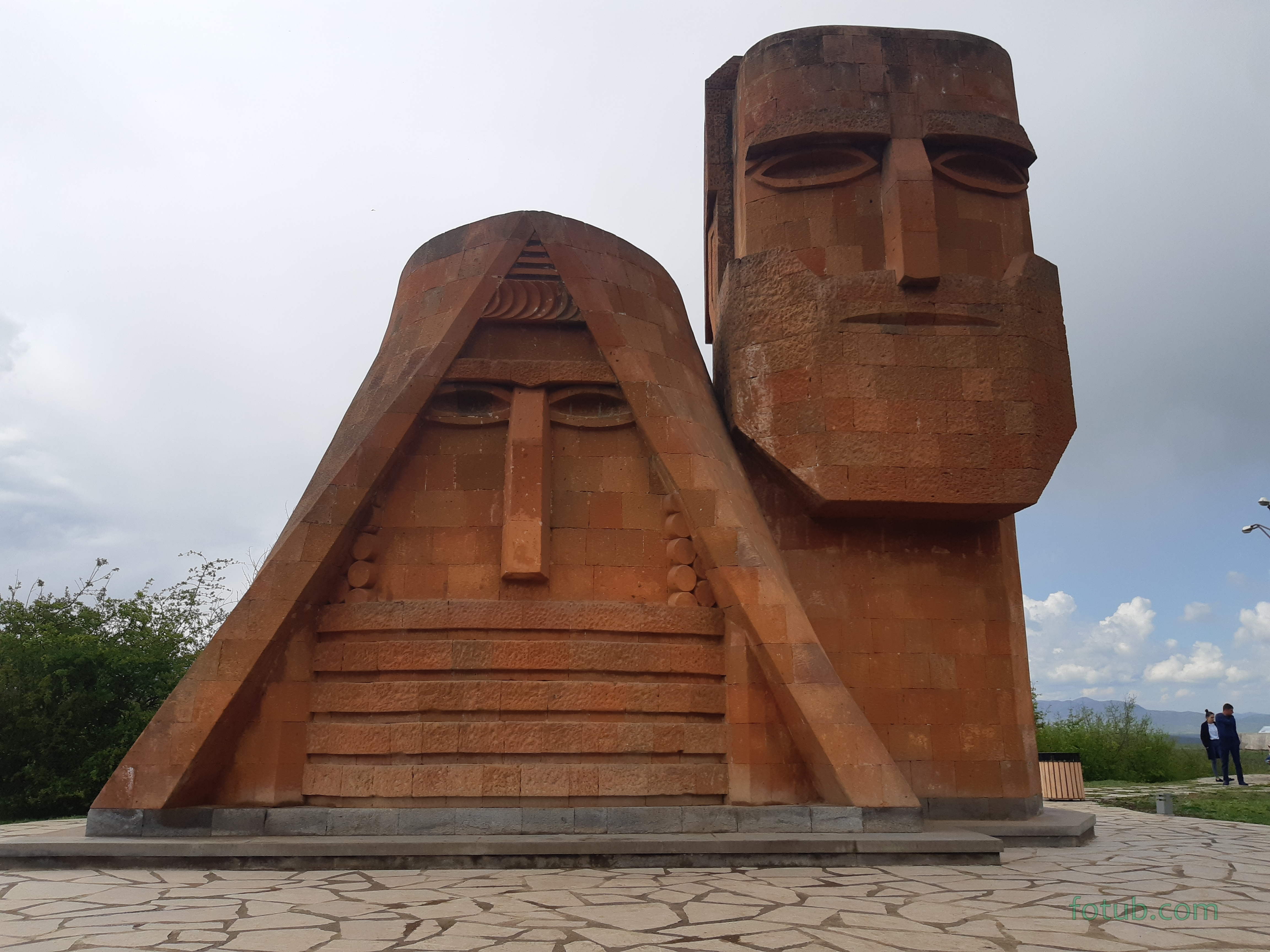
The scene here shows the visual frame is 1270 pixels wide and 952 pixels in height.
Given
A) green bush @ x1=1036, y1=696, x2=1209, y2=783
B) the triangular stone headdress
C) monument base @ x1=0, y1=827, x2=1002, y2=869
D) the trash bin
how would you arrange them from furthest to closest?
1. green bush @ x1=1036, y1=696, x2=1209, y2=783
2. the trash bin
3. the triangular stone headdress
4. monument base @ x1=0, y1=827, x2=1002, y2=869

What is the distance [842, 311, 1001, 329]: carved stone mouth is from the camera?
9.02m

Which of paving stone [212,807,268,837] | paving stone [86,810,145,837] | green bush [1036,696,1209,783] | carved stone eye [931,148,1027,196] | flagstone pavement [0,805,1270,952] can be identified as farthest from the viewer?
green bush [1036,696,1209,783]

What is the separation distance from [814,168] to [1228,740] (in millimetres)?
11790

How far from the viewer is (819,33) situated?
392 inches

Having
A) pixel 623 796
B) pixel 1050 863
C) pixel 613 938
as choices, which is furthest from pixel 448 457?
pixel 1050 863

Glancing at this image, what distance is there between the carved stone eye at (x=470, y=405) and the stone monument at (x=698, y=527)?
3 cm

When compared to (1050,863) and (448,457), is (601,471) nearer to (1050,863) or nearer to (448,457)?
(448,457)

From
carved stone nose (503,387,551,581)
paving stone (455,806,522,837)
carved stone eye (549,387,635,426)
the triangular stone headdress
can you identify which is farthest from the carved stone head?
paving stone (455,806,522,837)

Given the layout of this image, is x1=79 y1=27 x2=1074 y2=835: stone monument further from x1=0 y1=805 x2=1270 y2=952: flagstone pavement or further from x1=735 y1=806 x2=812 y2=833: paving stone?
x1=0 y1=805 x2=1270 y2=952: flagstone pavement

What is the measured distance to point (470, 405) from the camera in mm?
8750

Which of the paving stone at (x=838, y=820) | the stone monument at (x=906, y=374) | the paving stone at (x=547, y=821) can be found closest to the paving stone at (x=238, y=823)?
the paving stone at (x=547, y=821)

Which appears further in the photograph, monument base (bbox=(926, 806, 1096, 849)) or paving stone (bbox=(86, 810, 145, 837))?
monument base (bbox=(926, 806, 1096, 849))

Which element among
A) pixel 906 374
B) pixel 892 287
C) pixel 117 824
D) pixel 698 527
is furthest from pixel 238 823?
pixel 892 287

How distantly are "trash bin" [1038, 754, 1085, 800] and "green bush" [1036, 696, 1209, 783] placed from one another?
189 inches
